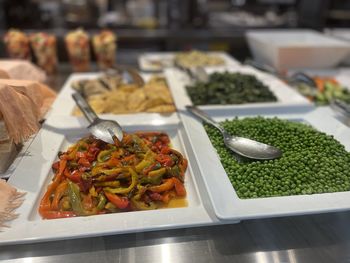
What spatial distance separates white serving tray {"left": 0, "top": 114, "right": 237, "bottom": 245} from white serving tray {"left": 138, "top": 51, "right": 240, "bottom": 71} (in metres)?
1.16

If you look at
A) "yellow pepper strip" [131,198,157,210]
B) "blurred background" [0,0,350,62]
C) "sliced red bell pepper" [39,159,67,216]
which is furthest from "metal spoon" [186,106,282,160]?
"blurred background" [0,0,350,62]

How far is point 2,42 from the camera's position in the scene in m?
2.75

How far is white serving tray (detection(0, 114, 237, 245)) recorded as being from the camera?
3.27 ft

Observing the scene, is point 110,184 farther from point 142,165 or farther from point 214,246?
point 214,246

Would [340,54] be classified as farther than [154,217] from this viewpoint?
Yes

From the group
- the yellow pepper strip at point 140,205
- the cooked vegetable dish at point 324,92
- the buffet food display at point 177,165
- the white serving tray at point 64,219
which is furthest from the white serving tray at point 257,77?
the yellow pepper strip at point 140,205

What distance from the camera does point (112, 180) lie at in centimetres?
123

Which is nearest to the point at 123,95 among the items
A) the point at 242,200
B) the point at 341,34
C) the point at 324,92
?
the point at 242,200

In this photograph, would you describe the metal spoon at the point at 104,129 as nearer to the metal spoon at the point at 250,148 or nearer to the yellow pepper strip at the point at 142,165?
the yellow pepper strip at the point at 142,165

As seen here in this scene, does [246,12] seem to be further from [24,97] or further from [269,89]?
[24,97]

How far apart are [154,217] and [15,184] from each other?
58 cm

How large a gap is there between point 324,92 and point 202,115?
1.02m

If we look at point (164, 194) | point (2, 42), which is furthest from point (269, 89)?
point (2, 42)

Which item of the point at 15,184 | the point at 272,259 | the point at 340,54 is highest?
the point at 340,54
